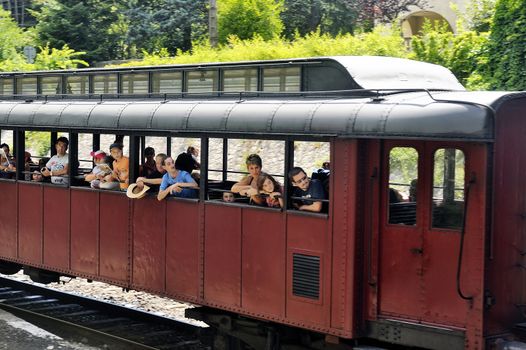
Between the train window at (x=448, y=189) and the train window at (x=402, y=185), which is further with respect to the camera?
the train window at (x=402, y=185)

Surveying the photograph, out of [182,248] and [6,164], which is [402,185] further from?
[6,164]

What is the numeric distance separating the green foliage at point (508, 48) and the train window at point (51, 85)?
370 inches

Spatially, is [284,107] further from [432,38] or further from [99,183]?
[432,38]

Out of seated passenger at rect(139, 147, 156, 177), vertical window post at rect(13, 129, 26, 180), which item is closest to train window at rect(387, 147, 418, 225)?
seated passenger at rect(139, 147, 156, 177)

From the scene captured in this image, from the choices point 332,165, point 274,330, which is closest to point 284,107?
point 332,165

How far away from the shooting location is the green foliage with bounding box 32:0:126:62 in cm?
3531

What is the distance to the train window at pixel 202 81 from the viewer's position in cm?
1005

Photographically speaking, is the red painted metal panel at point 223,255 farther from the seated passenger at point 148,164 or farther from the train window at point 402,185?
the train window at point 402,185

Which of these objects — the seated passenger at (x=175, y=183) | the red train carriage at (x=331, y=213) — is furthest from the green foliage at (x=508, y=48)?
the seated passenger at (x=175, y=183)

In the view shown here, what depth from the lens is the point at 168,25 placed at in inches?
1326

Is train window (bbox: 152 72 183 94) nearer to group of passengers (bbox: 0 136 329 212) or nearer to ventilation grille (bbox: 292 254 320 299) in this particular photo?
group of passengers (bbox: 0 136 329 212)

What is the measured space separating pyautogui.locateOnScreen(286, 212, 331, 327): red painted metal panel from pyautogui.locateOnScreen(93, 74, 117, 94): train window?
3.90 metres

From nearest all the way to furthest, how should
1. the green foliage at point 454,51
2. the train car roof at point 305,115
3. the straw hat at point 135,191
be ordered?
the train car roof at point 305,115 < the straw hat at point 135,191 < the green foliage at point 454,51

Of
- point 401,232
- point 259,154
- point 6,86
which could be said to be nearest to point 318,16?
point 6,86
